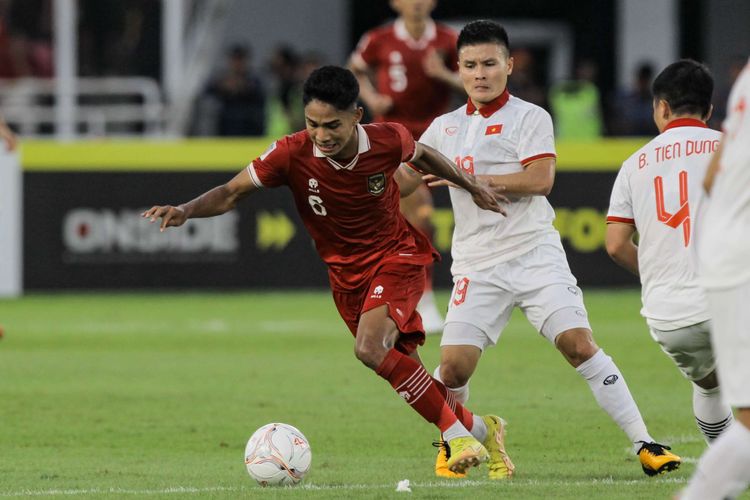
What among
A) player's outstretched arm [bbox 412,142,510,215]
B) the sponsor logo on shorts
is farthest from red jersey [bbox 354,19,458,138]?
player's outstretched arm [bbox 412,142,510,215]

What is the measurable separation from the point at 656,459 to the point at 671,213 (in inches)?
42.7

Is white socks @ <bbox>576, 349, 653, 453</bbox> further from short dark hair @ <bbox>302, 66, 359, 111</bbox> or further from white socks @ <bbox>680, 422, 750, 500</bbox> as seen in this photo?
white socks @ <bbox>680, 422, 750, 500</bbox>

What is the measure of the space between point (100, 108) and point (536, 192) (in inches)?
584

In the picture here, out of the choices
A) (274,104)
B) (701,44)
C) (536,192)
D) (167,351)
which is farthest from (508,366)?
(701,44)

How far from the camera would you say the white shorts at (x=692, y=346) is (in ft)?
20.1

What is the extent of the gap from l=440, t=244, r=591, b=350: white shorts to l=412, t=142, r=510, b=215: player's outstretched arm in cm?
43

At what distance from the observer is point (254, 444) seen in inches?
255

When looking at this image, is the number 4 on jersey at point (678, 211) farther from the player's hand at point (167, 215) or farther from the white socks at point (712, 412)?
the player's hand at point (167, 215)

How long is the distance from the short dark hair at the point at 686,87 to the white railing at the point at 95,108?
45.4 ft

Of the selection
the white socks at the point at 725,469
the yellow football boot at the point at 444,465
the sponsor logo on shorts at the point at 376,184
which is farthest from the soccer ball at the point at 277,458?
the white socks at the point at 725,469

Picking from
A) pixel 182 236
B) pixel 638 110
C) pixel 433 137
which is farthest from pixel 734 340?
pixel 638 110

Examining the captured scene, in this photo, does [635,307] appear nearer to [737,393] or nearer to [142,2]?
[737,393]

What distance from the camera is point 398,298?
672cm

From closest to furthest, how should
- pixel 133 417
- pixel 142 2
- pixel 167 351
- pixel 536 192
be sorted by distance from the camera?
pixel 536 192 < pixel 133 417 < pixel 167 351 < pixel 142 2
